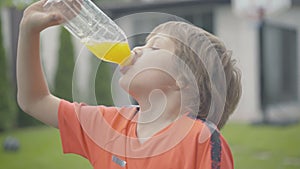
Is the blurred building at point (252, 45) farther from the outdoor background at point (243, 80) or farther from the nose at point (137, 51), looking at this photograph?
the nose at point (137, 51)

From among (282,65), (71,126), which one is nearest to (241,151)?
(71,126)

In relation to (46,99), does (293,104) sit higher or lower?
lower

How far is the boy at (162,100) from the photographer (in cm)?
127

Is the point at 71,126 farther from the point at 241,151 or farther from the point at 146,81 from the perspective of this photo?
the point at 241,151

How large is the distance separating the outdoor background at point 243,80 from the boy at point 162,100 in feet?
14.1

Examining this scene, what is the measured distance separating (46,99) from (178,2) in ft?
38.1

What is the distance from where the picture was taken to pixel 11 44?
11.5m

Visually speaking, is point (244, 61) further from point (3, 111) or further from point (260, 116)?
point (3, 111)

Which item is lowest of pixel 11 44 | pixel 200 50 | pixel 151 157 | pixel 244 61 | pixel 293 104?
pixel 293 104

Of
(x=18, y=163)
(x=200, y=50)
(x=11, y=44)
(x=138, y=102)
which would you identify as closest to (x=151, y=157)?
(x=138, y=102)

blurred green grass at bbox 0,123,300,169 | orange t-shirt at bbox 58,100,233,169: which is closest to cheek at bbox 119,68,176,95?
orange t-shirt at bbox 58,100,233,169

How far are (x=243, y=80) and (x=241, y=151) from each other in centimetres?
543

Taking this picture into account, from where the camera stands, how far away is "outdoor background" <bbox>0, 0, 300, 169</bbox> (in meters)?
6.70

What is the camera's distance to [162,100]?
1371 millimetres
